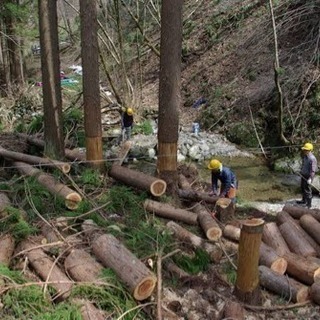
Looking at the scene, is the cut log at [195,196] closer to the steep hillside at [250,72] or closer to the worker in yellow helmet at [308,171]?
the worker in yellow helmet at [308,171]

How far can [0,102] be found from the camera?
666 inches

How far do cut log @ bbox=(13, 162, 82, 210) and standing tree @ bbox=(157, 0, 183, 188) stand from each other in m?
1.71

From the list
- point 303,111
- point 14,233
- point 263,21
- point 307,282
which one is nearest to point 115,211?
point 14,233

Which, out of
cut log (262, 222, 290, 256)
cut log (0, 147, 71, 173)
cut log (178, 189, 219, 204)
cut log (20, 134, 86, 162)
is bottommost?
cut log (262, 222, 290, 256)

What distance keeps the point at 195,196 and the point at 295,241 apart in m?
2.27

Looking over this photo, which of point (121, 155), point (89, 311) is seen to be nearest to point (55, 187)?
point (121, 155)

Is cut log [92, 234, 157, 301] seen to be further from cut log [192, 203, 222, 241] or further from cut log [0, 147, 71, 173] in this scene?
cut log [0, 147, 71, 173]

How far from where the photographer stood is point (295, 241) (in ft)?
21.4

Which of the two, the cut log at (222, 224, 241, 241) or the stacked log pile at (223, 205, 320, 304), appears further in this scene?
the cut log at (222, 224, 241, 241)

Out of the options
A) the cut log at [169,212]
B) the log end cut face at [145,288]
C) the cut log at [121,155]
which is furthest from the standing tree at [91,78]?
the log end cut face at [145,288]

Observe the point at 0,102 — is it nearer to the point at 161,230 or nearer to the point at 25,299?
the point at 161,230

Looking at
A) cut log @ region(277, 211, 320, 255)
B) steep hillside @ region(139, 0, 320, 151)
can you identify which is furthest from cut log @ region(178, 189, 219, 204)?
steep hillside @ region(139, 0, 320, 151)

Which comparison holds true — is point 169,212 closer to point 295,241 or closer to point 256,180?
point 295,241

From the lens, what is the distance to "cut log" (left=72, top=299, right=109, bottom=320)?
4.48m
